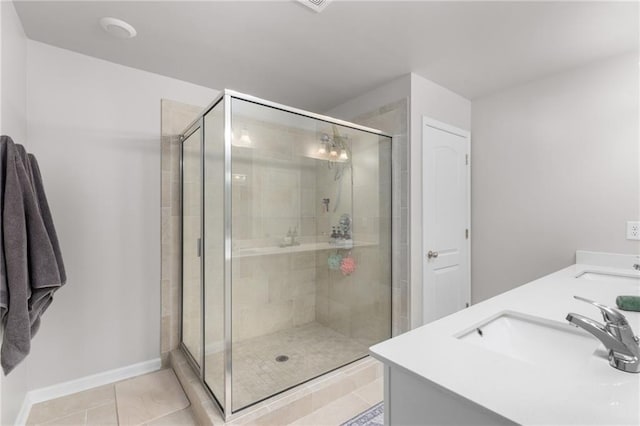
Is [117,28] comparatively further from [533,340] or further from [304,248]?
[533,340]

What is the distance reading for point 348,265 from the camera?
2695 mm

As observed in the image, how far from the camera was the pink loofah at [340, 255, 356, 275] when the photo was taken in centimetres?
268

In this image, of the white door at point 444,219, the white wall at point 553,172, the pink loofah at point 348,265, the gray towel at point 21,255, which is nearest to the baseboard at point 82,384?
the gray towel at point 21,255

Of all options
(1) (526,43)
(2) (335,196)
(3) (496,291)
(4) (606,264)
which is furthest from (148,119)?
(4) (606,264)

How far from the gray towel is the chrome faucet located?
210cm

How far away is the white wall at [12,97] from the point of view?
1.46m

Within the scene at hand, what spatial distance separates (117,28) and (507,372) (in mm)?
2447

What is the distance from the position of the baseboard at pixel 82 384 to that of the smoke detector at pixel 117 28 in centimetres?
229

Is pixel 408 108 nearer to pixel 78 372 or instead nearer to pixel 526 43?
pixel 526 43

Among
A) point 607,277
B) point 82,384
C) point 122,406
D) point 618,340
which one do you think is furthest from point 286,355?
point 607,277

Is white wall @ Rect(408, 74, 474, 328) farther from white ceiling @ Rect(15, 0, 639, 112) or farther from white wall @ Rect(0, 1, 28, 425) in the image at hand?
white wall @ Rect(0, 1, 28, 425)

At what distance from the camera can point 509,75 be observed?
2.41 meters

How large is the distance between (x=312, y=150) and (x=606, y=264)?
2282mm

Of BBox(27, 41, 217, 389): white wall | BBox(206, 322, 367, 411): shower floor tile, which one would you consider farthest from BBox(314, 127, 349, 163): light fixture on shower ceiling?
BBox(206, 322, 367, 411): shower floor tile
